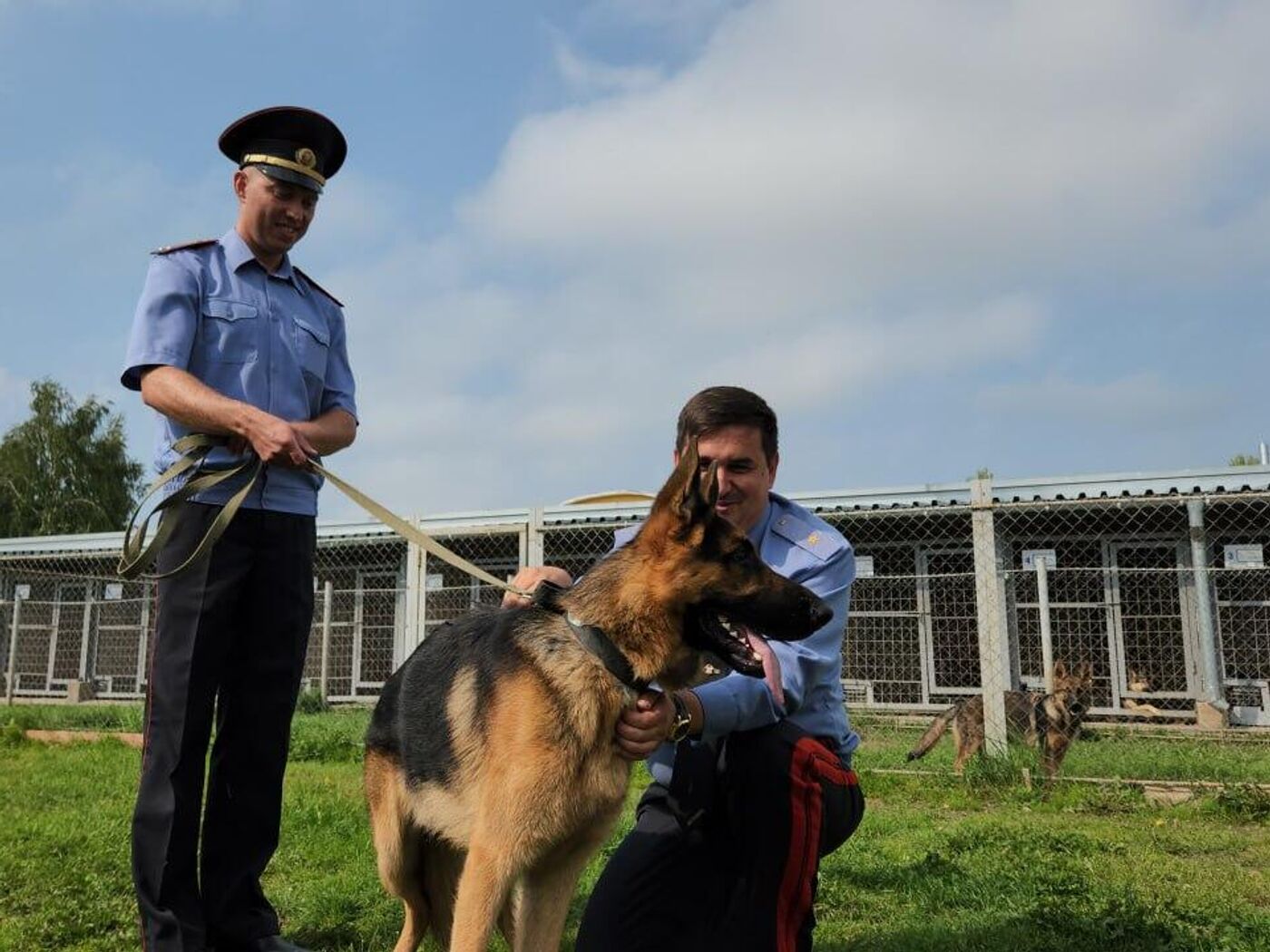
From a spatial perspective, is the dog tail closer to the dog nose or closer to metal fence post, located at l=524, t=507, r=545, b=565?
metal fence post, located at l=524, t=507, r=545, b=565

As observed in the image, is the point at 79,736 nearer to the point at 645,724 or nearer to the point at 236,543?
the point at 236,543

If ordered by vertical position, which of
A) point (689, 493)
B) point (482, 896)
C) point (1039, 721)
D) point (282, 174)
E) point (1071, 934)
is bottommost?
point (1071, 934)

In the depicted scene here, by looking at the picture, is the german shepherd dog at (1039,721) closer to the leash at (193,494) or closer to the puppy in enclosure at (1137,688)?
the puppy in enclosure at (1137,688)

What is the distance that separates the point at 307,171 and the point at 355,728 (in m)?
8.12

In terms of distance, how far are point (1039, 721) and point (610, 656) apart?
20.7ft

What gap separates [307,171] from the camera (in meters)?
3.40

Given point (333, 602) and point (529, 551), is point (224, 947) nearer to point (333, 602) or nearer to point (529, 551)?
point (529, 551)

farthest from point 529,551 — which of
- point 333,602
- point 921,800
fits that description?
point 333,602

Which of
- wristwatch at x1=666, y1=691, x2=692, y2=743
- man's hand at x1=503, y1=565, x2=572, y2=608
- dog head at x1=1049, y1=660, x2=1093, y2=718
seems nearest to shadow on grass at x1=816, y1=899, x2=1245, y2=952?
wristwatch at x1=666, y1=691, x2=692, y2=743

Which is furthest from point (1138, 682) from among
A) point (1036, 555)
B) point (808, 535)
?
point (808, 535)

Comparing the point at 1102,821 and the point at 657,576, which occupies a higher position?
the point at 657,576

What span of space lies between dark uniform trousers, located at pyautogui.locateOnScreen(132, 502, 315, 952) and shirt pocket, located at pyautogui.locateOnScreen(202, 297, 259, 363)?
0.54m

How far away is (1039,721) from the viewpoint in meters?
7.94

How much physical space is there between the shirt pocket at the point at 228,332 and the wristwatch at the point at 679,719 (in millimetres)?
1908
